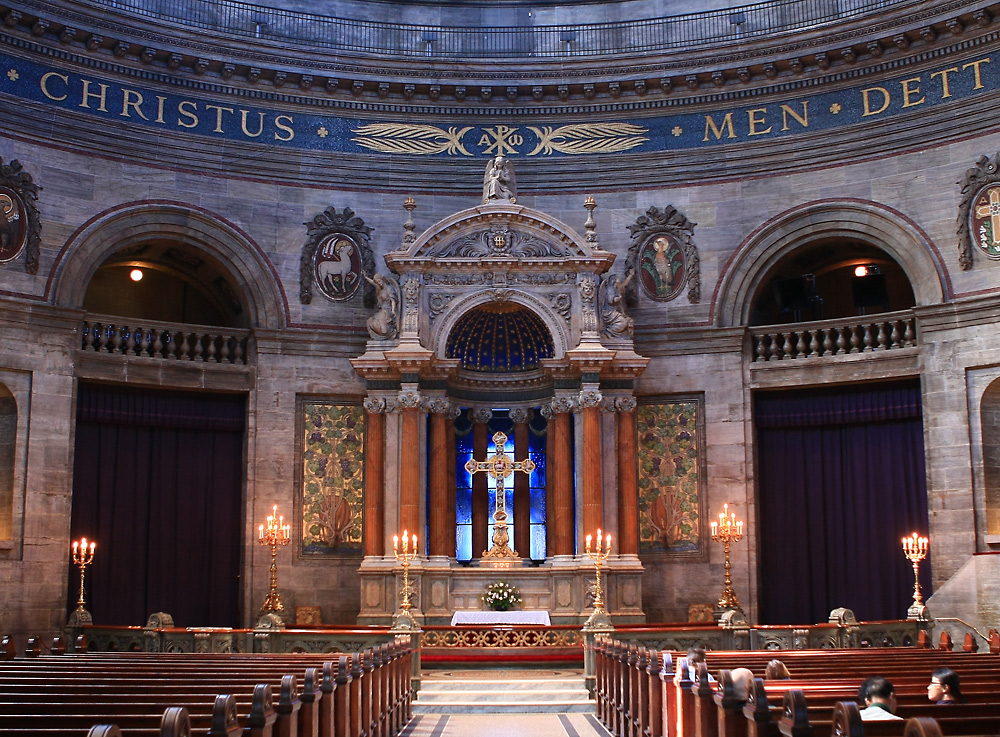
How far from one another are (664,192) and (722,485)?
6.23 m

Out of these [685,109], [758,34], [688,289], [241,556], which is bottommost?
[241,556]

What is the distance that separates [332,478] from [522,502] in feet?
12.8

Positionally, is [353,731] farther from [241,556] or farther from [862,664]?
[241,556]

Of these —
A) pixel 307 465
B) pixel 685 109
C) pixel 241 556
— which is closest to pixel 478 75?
pixel 685 109

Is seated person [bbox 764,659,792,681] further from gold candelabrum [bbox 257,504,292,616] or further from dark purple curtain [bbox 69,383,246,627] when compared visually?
dark purple curtain [bbox 69,383,246,627]

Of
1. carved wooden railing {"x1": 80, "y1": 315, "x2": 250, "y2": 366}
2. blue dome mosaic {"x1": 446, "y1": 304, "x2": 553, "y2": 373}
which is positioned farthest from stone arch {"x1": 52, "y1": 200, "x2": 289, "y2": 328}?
blue dome mosaic {"x1": 446, "y1": 304, "x2": 553, "y2": 373}

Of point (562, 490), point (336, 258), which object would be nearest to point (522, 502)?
point (562, 490)

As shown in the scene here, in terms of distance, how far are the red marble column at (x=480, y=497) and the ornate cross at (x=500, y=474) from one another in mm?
267

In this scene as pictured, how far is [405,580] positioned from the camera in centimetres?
1920

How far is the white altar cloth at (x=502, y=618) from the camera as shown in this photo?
20.6 metres

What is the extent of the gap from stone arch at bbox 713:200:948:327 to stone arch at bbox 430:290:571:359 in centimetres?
349

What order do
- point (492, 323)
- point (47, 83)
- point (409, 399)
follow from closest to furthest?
point (47, 83) → point (409, 399) → point (492, 323)

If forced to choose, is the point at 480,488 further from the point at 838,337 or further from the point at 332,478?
the point at 838,337

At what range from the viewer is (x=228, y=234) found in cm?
2386
